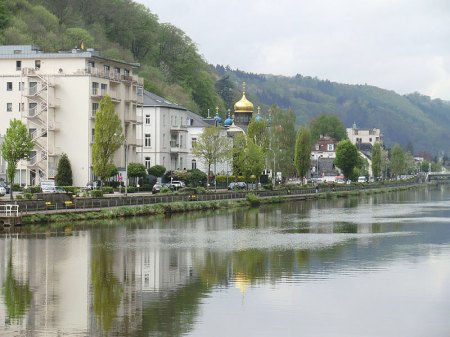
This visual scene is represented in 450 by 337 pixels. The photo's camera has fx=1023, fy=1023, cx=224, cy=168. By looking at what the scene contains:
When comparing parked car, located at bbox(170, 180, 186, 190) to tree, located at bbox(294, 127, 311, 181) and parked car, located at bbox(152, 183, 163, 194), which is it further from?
tree, located at bbox(294, 127, 311, 181)

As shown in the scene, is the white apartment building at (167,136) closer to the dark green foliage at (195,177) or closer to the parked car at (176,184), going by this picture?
the dark green foliage at (195,177)

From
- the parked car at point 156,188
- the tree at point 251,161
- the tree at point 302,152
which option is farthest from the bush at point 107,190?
the tree at point 302,152

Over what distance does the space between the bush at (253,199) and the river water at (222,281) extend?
30.0 m

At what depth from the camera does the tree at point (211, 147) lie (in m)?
107

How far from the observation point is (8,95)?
303 ft

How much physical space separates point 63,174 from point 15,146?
45.1ft

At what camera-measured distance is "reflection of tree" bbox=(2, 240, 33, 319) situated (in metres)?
30.4

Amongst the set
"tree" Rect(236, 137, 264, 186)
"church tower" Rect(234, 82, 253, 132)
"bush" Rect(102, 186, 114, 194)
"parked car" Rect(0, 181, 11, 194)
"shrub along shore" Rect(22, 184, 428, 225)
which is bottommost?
"shrub along shore" Rect(22, 184, 428, 225)

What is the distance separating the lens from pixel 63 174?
88.9 m

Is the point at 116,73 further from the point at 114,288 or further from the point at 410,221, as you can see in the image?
the point at 114,288

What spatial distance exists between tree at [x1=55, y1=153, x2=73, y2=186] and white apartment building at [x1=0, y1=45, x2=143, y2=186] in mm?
1687

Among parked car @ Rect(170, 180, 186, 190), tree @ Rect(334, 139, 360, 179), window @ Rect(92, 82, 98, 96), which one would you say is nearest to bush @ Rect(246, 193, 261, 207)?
parked car @ Rect(170, 180, 186, 190)

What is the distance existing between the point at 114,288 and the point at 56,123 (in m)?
57.9

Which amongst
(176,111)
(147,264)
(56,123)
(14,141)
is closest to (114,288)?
(147,264)
